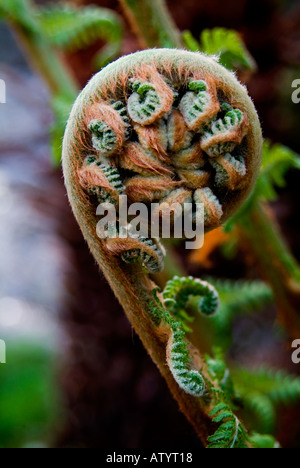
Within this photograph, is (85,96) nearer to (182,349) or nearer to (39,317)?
(182,349)

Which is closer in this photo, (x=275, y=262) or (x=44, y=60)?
(x=275, y=262)

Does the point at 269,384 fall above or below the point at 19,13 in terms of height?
below

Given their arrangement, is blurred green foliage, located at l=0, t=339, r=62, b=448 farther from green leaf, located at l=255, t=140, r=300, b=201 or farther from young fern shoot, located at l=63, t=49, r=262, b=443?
young fern shoot, located at l=63, t=49, r=262, b=443

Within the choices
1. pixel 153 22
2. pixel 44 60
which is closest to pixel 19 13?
pixel 44 60

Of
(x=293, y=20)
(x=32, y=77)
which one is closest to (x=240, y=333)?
(x=293, y=20)

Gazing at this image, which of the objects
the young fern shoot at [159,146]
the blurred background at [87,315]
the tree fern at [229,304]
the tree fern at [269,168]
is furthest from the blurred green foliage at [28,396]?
the young fern shoot at [159,146]

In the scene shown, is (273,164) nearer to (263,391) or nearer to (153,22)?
(153,22)

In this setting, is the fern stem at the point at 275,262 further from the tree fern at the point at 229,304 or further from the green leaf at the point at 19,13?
the green leaf at the point at 19,13
